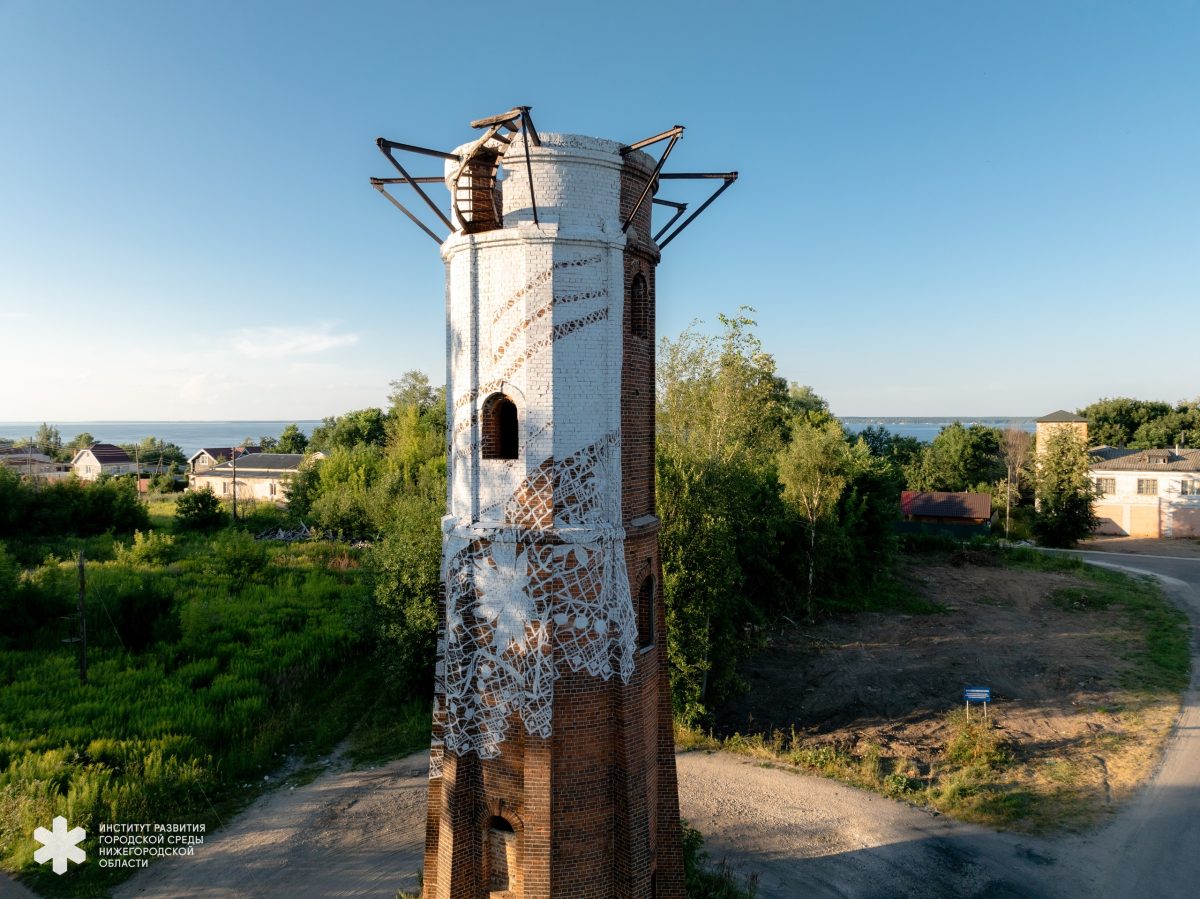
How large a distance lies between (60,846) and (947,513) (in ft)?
155

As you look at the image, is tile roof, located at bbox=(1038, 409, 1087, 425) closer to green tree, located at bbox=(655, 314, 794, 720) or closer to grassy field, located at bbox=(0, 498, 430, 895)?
green tree, located at bbox=(655, 314, 794, 720)

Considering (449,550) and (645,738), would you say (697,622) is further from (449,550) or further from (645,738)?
(449,550)

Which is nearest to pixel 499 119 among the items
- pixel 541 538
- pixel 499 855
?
pixel 541 538

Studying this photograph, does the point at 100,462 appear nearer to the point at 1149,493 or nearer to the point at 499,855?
the point at 499,855

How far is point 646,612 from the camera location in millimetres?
9117

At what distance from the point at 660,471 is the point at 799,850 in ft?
30.4

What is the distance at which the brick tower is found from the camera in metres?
7.95

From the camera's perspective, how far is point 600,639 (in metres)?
8.10

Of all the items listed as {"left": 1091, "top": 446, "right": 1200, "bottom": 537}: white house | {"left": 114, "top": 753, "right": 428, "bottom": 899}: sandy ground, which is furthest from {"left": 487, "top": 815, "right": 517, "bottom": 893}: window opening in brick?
{"left": 1091, "top": 446, "right": 1200, "bottom": 537}: white house

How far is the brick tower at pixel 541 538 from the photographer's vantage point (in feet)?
26.1

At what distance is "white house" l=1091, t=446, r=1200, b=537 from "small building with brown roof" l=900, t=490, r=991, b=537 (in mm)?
6689

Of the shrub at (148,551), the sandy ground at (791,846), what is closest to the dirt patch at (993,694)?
the sandy ground at (791,846)

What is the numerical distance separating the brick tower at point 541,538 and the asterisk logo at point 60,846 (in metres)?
8.27

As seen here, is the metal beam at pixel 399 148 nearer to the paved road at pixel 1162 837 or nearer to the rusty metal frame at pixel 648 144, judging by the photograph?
the rusty metal frame at pixel 648 144
